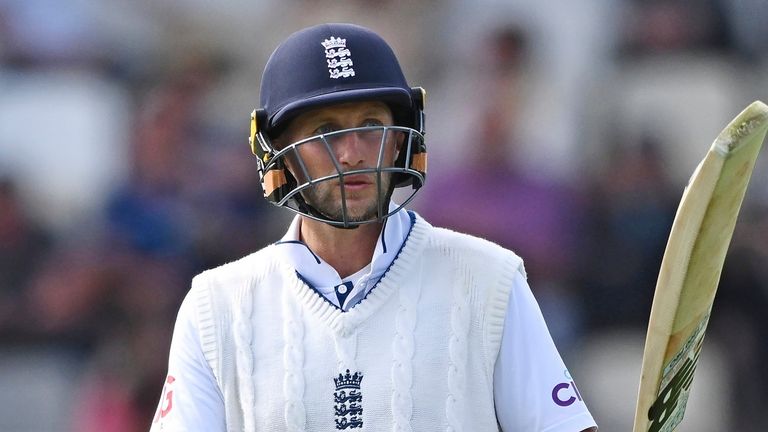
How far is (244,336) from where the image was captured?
2.69 metres

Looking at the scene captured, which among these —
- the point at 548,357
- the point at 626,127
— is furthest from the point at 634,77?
the point at 548,357

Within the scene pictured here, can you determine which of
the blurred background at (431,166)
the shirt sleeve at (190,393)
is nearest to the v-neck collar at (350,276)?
the shirt sleeve at (190,393)

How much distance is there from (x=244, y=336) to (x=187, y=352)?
128 mm

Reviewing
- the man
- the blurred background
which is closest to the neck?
the man

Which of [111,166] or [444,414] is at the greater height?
[111,166]

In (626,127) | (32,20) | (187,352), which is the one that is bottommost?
(187,352)

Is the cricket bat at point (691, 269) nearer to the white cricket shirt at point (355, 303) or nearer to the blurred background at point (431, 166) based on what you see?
the white cricket shirt at point (355, 303)

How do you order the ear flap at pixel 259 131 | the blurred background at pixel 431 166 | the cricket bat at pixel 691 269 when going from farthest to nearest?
the blurred background at pixel 431 166 → the ear flap at pixel 259 131 → the cricket bat at pixel 691 269

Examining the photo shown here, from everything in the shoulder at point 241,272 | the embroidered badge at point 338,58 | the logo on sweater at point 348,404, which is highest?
the embroidered badge at point 338,58

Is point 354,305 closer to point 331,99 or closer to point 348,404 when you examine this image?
point 348,404

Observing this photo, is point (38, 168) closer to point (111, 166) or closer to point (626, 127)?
point (111, 166)

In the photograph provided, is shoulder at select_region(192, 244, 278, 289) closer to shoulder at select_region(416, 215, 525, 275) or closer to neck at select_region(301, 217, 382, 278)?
neck at select_region(301, 217, 382, 278)

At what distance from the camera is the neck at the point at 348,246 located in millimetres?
2771

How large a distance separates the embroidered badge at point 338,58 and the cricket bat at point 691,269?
0.74 meters
